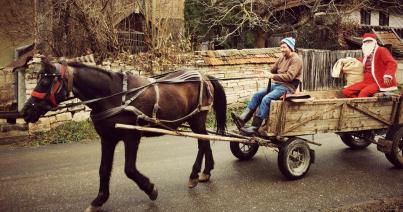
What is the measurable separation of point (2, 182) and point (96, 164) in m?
1.47

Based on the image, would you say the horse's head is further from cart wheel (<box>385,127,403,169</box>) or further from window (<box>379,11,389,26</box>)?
window (<box>379,11,389,26</box>)

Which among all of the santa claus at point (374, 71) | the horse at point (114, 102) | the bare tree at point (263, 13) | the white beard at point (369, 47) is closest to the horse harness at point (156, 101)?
the horse at point (114, 102)

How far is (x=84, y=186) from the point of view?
17.4 ft

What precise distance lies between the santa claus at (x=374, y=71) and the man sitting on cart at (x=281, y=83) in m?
1.29

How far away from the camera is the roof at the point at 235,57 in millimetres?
11062

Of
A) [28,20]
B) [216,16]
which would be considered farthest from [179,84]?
[216,16]

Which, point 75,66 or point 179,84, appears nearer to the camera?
point 75,66

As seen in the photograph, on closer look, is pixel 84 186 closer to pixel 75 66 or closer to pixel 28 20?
pixel 75 66

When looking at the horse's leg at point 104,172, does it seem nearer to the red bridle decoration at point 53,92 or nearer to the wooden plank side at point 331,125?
the red bridle decoration at point 53,92

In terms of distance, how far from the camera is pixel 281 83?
227 inches

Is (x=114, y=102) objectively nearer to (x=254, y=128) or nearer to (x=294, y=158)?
(x=254, y=128)

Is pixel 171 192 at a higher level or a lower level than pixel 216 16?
lower

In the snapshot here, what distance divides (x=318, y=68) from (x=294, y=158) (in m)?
8.78

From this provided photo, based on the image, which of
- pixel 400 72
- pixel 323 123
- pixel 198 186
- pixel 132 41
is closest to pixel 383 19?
pixel 400 72
